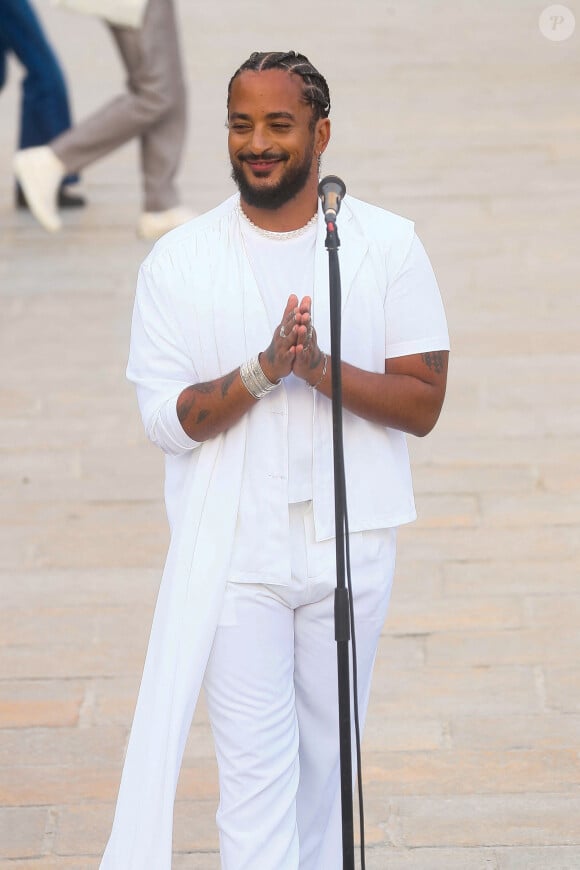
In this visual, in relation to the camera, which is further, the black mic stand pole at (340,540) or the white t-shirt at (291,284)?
the white t-shirt at (291,284)

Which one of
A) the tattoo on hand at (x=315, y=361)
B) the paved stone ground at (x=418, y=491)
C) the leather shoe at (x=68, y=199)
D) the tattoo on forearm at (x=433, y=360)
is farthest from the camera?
the leather shoe at (x=68, y=199)

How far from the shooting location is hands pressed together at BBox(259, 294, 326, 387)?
2.75m

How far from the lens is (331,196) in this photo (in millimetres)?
2738

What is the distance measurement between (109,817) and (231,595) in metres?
1.32

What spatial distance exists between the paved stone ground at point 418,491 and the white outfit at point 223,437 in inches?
38.5

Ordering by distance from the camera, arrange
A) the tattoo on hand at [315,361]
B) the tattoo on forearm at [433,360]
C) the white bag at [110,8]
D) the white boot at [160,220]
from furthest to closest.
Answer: the white boot at [160,220], the white bag at [110,8], the tattoo on forearm at [433,360], the tattoo on hand at [315,361]

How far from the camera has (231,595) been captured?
305cm

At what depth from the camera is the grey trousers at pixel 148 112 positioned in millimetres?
Answer: 7863

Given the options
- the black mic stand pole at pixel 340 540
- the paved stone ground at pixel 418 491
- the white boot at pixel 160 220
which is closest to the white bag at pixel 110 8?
the white boot at pixel 160 220

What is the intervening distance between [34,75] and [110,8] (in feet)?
2.79

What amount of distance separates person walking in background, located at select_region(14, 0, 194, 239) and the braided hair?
501 centimetres

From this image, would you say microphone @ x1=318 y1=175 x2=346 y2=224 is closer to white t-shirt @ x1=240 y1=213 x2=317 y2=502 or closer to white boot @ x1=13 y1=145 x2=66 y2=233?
white t-shirt @ x1=240 y1=213 x2=317 y2=502

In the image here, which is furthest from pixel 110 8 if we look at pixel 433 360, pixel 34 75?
pixel 433 360

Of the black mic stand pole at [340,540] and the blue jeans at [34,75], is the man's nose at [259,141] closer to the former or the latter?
the black mic stand pole at [340,540]
